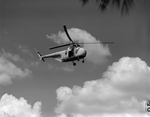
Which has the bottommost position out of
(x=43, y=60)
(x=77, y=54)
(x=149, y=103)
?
(x=149, y=103)

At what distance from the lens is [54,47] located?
81.4ft

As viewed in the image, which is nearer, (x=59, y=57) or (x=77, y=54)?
(x=77, y=54)

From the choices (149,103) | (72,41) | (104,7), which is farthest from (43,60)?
(104,7)

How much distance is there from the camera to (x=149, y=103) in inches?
305

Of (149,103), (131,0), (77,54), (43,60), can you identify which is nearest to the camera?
(131,0)

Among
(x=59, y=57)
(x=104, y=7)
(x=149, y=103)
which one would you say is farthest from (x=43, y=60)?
(x=104, y=7)

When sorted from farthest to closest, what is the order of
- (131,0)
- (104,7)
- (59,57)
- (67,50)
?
(59,57), (67,50), (104,7), (131,0)

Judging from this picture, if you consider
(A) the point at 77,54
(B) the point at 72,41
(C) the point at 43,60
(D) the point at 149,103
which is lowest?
(D) the point at 149,103

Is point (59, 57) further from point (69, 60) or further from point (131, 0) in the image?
point (131, 0)

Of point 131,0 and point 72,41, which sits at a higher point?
point 72,41

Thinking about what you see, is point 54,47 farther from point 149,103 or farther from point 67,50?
point 149,103

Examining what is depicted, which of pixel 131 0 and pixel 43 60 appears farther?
pixel 43 60

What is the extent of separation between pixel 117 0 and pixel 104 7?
43cm

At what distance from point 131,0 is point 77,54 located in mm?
20087
